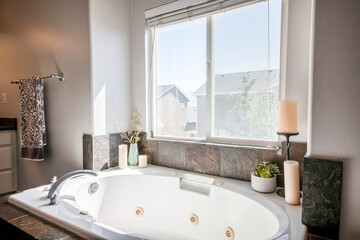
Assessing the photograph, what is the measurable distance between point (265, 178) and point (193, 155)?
2.05 feet

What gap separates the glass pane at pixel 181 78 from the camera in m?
1.84

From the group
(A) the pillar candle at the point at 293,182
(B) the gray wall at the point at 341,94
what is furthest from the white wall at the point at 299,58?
(B) the gray wall at the point at 341,94

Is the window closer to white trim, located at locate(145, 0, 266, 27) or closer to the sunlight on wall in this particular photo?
white trim, located at locate(145, 0, 266, 27)

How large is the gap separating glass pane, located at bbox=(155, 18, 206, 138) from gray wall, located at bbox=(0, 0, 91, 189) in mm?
640

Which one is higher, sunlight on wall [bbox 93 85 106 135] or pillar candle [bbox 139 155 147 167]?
sunlight on wall [bbox 93 85 106 135]

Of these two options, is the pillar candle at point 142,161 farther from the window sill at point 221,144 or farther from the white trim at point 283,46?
the white trim at point 283,46

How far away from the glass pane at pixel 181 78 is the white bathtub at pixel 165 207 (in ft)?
1.34

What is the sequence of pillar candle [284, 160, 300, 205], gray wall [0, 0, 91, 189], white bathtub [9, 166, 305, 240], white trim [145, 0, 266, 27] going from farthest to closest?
1. gray wall [0, 0, 91, 189]
2. white trim [145, 0, 266, 27]
3. pillar candle [284, 160, 300, 205]
4. white bathtub [9, 166, 305, 240]

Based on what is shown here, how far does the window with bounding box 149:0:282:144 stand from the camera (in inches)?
60.1

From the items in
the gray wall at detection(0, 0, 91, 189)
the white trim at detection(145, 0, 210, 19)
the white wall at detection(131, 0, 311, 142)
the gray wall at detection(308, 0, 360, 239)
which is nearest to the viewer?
the gray wall at detection(308, 0, 360, 239)

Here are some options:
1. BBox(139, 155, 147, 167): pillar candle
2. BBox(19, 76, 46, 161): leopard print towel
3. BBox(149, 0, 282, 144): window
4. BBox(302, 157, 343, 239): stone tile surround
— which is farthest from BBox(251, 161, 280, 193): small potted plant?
BBox(19, 76, 46, 161): leopard print towel

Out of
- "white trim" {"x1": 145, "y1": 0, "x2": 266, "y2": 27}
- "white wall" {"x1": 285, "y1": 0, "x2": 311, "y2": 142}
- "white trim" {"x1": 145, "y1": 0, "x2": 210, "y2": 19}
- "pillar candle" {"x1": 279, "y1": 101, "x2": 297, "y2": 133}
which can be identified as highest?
"white trim" {"x1": 145, "y1": 0, "x2": 210, "y2": 19}

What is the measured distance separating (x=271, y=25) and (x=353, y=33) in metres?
0.70

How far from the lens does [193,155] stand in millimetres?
1812
